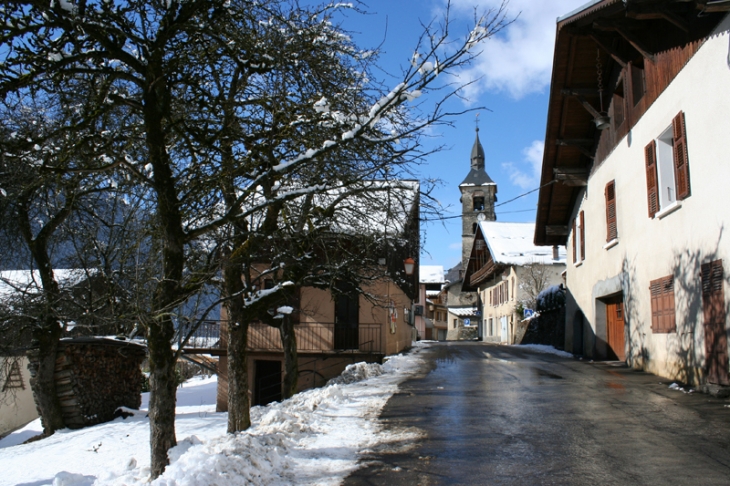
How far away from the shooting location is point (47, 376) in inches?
559

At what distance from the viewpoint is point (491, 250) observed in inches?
1674

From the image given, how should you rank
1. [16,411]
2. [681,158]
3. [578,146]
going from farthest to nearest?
[16,411] < [578,146] < [681,158]

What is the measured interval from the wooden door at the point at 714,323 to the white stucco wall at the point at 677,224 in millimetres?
207

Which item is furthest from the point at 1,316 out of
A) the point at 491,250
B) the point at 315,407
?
the point at 491,250

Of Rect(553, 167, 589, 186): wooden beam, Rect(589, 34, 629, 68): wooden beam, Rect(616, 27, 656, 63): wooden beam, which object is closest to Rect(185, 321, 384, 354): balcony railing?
Rect(553, 167, 589, 186): wooden beam

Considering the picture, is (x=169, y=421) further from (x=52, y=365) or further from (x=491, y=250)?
(x=491, y=250)

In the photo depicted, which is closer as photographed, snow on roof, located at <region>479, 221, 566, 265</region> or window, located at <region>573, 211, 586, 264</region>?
window, located at <region>573, 211, 586, 264</region>

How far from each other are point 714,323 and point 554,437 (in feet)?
16.9

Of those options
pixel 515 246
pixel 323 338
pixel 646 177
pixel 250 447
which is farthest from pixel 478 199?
pixel 250 447

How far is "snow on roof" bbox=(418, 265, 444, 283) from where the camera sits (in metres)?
87.3

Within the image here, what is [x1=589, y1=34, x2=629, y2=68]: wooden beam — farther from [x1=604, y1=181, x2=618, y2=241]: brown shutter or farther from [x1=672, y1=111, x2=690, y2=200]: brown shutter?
[x1=672, y1=111, x2=690, y2=200]: brown shutter

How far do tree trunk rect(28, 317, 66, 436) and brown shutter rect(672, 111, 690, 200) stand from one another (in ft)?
45.5

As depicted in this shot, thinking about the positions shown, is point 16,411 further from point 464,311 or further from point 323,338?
point 464,311

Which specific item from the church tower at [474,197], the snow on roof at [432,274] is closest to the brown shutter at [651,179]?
the church tower at [474,197]
